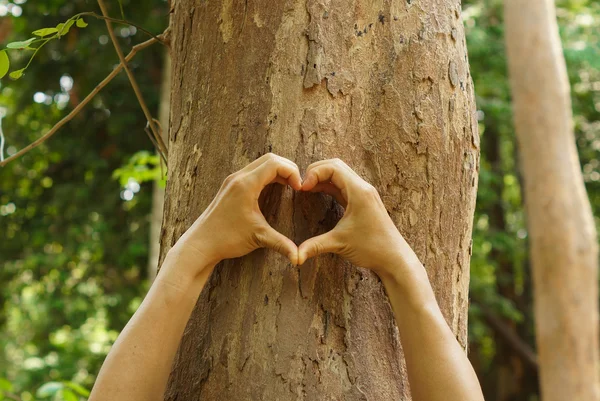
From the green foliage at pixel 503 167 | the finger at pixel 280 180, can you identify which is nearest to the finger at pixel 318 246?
the finger at pixel 280 180

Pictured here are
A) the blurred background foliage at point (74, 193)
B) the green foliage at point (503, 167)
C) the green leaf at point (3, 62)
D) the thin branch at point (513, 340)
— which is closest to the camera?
the green leaf at point (3, 62)

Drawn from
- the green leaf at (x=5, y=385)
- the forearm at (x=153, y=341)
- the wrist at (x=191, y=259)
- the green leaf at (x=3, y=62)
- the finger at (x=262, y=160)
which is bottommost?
the green leaf at (x=5, y=385)

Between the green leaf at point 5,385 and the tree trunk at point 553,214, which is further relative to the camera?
the tree trunk at point 553,214

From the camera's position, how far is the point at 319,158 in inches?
49.0

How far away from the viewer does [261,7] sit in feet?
4.36

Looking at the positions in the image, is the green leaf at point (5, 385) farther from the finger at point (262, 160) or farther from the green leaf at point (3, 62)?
the finger at point (262, 160)

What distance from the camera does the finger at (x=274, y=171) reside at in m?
1.14

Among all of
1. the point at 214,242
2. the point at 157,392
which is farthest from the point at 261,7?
the point at 157,392

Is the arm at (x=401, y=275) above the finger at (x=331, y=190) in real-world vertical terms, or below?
below

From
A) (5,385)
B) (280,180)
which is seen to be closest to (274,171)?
(280,180)

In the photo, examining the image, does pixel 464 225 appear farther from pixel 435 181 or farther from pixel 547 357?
pixel 547 357

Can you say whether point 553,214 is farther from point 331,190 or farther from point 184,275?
point 184,275

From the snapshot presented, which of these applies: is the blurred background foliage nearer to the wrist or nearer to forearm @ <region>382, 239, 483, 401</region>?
the wrist

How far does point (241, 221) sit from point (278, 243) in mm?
84
